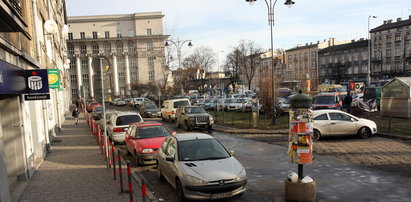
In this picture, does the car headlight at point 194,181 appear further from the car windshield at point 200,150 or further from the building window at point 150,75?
the building window at point 150,75

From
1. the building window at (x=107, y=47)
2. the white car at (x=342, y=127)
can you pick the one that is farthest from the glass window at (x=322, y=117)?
the building window at (x=107, y=47)

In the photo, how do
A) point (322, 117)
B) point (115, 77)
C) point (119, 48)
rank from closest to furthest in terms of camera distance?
point (322, 117)
point (115, 77)
point (119, 48)

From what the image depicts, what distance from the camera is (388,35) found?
6894 centimetres

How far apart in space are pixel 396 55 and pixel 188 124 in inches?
2535

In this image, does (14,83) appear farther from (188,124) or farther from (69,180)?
(188,124)

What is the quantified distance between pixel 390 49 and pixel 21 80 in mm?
76218

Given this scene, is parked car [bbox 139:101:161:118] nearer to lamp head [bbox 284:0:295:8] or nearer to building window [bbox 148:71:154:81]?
lamp head [bbox 284:0:295:8]

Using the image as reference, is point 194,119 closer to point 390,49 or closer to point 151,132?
point 151,132

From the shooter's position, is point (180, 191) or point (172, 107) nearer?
point (180, 191)

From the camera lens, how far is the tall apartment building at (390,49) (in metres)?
65.2

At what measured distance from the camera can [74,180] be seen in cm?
954

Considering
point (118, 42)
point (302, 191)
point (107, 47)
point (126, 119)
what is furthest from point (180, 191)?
point (107, 47)

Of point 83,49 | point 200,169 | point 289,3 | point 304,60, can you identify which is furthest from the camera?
point 304,60

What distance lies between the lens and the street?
309 inches
